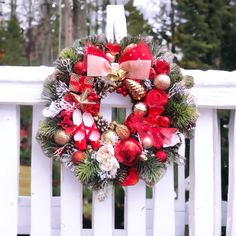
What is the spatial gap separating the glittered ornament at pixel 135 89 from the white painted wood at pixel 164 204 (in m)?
0.18

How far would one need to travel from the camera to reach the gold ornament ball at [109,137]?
102 centimetres

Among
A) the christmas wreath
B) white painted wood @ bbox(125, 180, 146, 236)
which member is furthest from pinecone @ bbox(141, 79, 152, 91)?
white painted wood @ bbox(125, 180, 146, 236)

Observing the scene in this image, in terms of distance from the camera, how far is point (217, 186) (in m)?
1.13

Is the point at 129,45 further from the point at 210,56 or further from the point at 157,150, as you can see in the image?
the point at 210,56

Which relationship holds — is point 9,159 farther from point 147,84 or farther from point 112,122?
point 147,84

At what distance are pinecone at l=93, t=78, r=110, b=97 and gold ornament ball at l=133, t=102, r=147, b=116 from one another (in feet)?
0.24

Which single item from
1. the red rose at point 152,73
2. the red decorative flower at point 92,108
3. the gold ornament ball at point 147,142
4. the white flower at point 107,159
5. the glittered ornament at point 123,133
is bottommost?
the white flower at point 107,159

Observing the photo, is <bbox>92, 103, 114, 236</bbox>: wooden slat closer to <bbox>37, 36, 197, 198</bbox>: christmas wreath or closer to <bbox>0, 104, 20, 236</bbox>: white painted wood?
<bbox>37, 36, 197, 198</bbox>: christmas wreath

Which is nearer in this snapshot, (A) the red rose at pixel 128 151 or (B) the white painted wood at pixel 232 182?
(A) the red rose at pixel 128 151

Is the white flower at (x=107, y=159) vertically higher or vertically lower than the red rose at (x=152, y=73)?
lower

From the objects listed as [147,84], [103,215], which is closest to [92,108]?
[147,84]

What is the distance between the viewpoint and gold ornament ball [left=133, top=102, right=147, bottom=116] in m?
1.01

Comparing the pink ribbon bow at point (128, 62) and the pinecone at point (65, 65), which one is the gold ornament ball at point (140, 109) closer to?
the pink ribbon bow at point (128, 62)

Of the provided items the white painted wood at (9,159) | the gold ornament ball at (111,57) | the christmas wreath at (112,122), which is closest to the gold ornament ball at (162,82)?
the christmas wreath at (112,122)
